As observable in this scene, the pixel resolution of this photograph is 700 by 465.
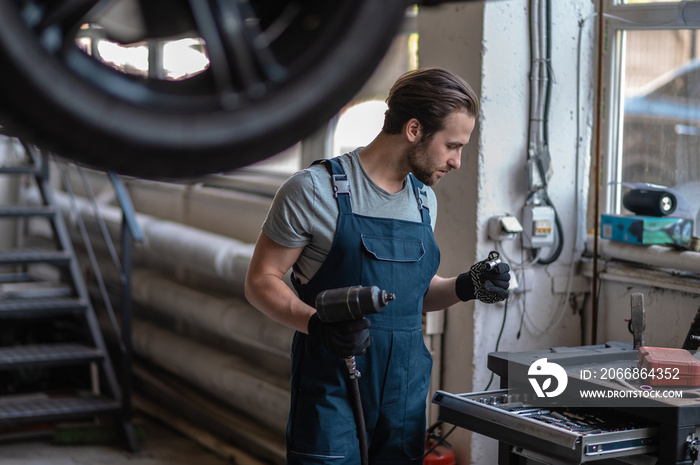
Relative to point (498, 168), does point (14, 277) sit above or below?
below

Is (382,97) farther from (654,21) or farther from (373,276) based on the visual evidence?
(373,276)

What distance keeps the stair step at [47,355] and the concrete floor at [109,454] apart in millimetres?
483

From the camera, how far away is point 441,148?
2125 mm

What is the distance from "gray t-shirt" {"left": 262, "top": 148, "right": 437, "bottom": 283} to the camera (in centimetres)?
210

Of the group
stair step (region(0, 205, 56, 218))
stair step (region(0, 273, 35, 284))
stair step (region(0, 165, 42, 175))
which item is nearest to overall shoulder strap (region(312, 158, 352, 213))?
stair step (region(0, 205, 56, 218))

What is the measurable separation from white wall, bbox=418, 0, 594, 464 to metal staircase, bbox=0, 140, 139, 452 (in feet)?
6.72

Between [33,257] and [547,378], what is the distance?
313 centimetres

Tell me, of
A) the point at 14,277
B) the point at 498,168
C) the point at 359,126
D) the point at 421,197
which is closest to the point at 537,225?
the point at 498,168

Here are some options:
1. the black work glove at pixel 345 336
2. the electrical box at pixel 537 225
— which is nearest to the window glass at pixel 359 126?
the electrical box at pixel 537 225

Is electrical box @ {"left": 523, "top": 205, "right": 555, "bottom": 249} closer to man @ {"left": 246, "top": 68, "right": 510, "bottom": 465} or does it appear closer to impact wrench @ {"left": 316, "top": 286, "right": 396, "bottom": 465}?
man @ {"left": 246, "top": 68, "right": 510, "bottom": 465}

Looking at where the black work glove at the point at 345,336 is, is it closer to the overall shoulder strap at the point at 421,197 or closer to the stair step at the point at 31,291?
the overall shoulder strap at the point at 421,197

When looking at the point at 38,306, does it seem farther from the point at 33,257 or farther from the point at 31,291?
the point at 31,291

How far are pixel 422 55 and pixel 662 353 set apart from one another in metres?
1.50

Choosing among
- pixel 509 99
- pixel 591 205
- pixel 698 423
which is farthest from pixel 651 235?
pixel 698 423
